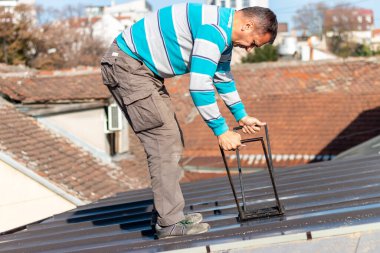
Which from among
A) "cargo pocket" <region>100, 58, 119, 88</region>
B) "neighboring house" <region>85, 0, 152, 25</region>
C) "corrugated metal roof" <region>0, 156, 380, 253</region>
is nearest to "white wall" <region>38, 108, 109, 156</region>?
"corrugated metal roof" <region>0, 156, 380, 253</region>

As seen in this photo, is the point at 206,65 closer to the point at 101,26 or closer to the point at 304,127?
the point at 304,127

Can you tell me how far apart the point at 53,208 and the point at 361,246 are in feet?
30.1

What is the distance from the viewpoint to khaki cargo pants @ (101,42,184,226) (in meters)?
4.30

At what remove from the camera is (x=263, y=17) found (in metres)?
4.11

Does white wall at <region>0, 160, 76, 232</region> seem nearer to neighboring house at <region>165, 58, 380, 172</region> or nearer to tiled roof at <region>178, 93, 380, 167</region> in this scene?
neighboring house at <region>165, 58, 380, 172</region>

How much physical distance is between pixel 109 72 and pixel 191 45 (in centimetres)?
51

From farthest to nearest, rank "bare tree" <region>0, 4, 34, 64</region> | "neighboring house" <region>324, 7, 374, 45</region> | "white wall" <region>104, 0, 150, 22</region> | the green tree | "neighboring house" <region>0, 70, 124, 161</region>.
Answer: "white wall" <region>104, 0, 150, 22</region>, "neighboring house" <region>324, 7, 374, 45</region>, "bare tree" <region>0, 4, 34, 64</region>, the green tree, "neighboring house" <region>0, 70, 124, 161</region>

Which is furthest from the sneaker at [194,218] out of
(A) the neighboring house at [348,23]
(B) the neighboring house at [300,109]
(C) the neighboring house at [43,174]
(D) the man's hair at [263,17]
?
(A) the neighboring house at [348,23]

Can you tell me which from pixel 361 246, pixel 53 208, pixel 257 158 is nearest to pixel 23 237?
pixel 361 246

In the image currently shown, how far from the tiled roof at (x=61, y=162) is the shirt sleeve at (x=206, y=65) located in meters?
8.38

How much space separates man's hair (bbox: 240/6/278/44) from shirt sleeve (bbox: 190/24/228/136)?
0.61 ft

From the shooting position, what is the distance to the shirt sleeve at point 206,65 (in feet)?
13.1

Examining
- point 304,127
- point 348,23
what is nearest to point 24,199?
point 304,127

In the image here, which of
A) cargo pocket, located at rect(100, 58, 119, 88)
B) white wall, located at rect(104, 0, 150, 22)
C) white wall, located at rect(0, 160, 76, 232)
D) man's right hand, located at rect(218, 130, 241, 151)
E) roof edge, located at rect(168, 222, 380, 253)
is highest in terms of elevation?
white wall, located at rect(104, 0, 150, 22)
